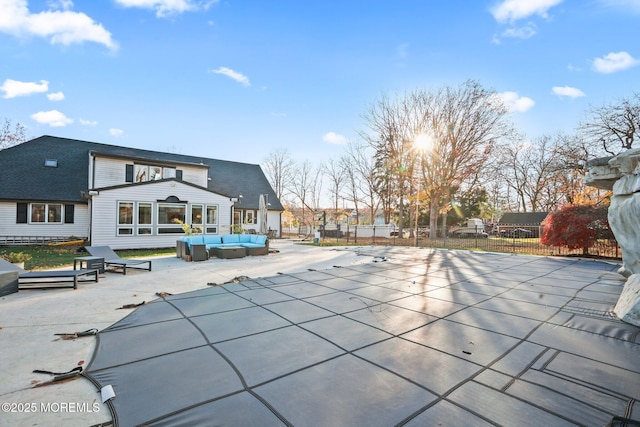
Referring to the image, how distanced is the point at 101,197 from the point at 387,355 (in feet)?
50.2

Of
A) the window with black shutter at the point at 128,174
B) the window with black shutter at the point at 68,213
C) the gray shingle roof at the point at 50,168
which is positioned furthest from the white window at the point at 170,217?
the window with black shutter at the point at 68,213

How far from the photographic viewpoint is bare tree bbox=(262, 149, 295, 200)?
115 feet

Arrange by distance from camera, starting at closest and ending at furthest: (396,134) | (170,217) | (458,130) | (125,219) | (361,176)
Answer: (125,219) < (170,217) < (458,130) < (396,134) < (361,176)

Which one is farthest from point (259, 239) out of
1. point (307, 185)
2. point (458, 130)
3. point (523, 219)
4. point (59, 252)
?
point (523, 219)

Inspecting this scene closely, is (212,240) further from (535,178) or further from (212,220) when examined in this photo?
(535,178)

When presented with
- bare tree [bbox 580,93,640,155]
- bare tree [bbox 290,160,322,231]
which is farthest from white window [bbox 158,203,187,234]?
bare tree [bbox 580,93,640,155]

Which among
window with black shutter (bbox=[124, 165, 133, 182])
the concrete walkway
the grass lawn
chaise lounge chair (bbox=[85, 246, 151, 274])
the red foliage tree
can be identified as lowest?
the grass lawn

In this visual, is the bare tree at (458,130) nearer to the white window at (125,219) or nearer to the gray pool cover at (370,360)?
the gray pool cover at (370,360)

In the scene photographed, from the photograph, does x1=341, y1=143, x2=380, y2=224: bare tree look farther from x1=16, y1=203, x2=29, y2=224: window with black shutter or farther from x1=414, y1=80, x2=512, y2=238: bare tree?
x1=16, y1=203, x2=29, y2=224: window with black shutter

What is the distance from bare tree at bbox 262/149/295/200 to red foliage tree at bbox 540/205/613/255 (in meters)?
27.5

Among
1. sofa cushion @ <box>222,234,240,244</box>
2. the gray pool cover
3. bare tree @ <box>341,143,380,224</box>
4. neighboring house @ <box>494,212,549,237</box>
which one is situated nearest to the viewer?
the gray pool cover

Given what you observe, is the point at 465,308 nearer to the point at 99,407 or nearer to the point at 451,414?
the point at 451,414

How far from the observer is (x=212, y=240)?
11555 millimetres

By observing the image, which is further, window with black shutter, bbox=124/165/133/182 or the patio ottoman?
window with black shutter, bbox=124/165/133/182
